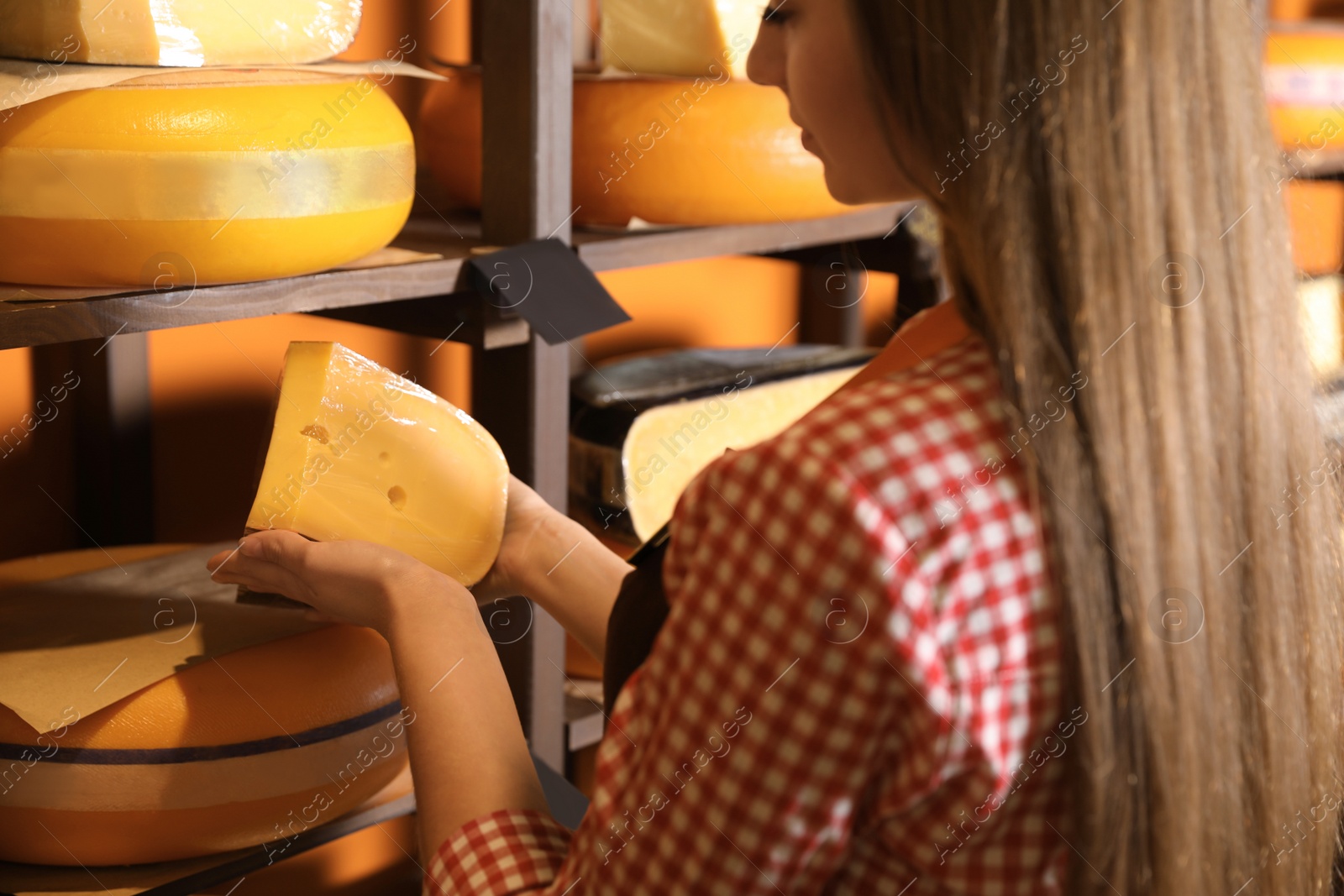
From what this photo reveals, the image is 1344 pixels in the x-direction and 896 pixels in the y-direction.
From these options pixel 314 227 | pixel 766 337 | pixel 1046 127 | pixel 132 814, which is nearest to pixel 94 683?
pixel 132 814

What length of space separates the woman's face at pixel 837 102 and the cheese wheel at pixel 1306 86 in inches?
46.8

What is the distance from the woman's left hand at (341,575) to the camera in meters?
0.81

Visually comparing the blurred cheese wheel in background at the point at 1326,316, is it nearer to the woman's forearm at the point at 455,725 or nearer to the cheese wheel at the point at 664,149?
the cheese wheel at the point at 664,149

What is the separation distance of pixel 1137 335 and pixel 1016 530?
0.32ft

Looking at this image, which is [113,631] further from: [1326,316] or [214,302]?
[1326,316]

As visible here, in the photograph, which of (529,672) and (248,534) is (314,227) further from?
(529,672)

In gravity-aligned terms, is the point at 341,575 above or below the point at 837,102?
below

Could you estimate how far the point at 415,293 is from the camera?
93cm

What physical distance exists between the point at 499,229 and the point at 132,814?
51 centimetres

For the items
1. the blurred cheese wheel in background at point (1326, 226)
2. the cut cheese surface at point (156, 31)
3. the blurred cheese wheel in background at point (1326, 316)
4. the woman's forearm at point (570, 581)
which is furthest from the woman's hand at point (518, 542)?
the blurred cheese wheel in background at point (1326, 226)

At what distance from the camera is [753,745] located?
0.54m

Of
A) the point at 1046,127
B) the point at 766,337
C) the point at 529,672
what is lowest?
the point at 529,672

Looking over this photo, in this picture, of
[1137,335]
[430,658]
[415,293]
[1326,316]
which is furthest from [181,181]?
[1326,316]

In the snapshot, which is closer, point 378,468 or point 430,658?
point 430,658
